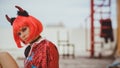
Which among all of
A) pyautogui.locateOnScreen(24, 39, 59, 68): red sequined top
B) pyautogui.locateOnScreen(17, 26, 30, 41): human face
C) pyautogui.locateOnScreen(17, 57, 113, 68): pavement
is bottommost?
pyautogui.locateOnScreen(17, 57, 113, 68): pavement

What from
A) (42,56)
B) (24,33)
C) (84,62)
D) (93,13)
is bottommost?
(84,62)

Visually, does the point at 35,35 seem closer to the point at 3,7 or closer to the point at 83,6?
the point at 3,7

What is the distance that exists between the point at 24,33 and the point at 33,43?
0.39 ft

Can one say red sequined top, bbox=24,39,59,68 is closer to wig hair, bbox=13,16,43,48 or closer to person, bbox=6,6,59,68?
person, bbox=6,6,59,68

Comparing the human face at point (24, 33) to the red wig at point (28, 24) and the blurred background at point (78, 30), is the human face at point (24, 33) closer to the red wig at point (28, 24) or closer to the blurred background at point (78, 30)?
the red wig at point (28, 24)

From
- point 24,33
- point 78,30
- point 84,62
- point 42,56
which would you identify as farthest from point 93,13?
point 42,56

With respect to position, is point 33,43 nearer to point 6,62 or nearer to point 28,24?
point 28,24

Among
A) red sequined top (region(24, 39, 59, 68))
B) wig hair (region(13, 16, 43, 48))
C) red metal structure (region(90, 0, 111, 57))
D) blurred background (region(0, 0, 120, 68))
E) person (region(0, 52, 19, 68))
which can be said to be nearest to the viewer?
person (region(0, 52, 19, 68))

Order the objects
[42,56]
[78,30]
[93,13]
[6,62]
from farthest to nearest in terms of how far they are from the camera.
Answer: [93,13] < [78,30] < [42,56] < [6,62]

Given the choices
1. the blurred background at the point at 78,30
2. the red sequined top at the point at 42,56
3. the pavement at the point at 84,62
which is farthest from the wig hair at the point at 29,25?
the pavement at the point at 84,62


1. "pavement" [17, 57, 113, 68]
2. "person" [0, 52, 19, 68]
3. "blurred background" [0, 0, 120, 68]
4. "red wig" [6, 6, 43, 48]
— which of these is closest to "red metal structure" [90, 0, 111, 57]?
"blurred background" [0, 0, 120, 68]

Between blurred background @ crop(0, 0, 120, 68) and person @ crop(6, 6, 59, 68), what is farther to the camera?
blurred background @ crop(0, 0, 120, 68)

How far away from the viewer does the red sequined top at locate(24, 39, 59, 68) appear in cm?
166

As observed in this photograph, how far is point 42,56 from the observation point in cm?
168
